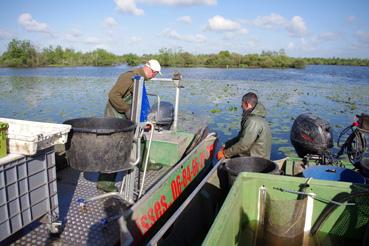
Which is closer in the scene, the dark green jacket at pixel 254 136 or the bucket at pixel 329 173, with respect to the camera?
the bucket at pixel 329 173

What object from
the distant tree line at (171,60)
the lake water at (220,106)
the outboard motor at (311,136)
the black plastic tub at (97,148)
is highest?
the distant tree line at (171,60)

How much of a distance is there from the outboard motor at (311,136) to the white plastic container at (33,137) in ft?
13.4

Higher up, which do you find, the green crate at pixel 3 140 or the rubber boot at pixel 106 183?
the green crate at pixel 3 140

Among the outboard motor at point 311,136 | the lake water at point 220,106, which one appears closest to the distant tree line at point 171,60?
the lake water at point 220,106

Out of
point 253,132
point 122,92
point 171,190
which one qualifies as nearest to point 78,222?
point 171,190

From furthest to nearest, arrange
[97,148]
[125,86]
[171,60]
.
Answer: [171,60], [125,86], [97,148]

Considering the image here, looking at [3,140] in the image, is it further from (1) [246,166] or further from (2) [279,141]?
(2) [279,141]

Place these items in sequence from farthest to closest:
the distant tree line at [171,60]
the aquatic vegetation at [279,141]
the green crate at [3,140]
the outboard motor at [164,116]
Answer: the distant tree line at [171,60] < the aquatic vegetation at [279,141] < the outboard motor at [164,116] < the green crate at [3,140]

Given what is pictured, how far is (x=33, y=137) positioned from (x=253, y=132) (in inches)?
116

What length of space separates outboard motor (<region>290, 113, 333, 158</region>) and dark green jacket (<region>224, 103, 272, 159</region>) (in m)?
1.13

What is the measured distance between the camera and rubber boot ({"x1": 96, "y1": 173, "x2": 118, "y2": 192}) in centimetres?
422

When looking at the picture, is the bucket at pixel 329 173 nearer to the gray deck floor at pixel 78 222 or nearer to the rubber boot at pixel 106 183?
the gray deck floor at pixel 78 222

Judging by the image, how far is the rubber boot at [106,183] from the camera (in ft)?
13.8

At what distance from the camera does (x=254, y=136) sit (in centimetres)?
455
